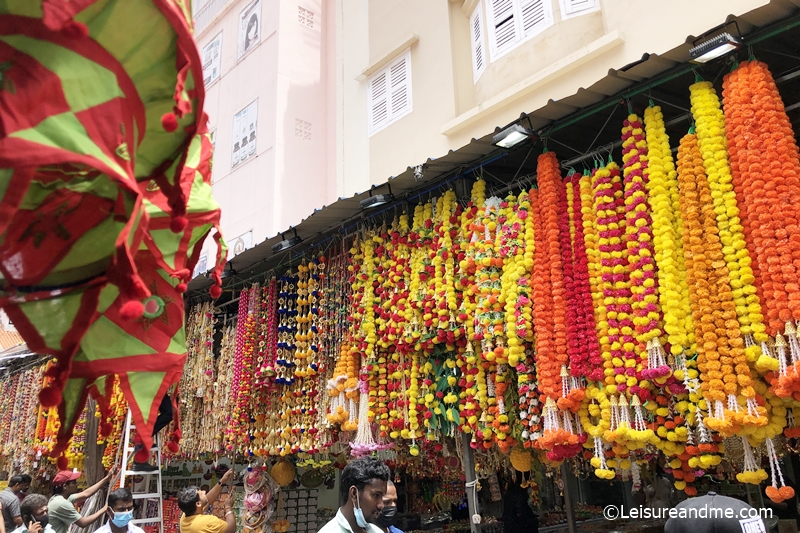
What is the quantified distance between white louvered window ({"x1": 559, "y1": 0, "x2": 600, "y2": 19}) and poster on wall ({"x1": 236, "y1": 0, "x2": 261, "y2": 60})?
7.92 meters

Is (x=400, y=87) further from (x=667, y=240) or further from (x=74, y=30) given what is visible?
(x=74, y=30)

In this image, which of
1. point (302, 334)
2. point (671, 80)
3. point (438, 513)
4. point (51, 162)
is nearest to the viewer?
point (51, 162)

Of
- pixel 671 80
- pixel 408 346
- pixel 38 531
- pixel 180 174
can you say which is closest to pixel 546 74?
pixel 671 80

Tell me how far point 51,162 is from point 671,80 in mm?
4011

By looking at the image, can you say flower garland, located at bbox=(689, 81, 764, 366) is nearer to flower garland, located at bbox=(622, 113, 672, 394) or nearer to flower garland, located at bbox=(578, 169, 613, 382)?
flower garland, located at bbox=(622, 113, 672, 394)

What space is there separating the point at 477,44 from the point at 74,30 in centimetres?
800

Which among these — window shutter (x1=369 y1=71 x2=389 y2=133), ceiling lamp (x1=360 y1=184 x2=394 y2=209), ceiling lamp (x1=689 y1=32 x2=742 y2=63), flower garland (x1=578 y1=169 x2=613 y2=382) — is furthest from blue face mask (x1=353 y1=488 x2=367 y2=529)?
window shutter (x1=369 y1=71 x2=389 y2=133)

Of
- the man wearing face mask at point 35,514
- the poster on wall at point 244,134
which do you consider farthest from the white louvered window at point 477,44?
the man wearing face mask at point 35,514

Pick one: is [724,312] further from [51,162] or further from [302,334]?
[302,334]

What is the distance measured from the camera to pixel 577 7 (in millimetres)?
6844

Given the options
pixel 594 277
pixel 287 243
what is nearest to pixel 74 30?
pixel 594 277

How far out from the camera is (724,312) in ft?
10.4

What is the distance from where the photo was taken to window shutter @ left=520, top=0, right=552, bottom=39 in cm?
706

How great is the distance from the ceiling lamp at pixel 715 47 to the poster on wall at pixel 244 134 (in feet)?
33.3
